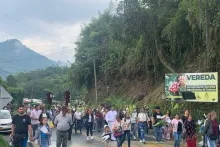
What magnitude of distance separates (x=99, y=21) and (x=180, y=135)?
41171 millimetres

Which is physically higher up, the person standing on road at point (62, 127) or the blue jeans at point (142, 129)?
the person standing on road at point (62, 127)

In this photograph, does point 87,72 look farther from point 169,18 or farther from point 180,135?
point 180,135

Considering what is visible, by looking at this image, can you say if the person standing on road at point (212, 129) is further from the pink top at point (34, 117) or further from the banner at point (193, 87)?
the banner at point (193, 87)

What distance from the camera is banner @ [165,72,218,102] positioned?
2117 cm

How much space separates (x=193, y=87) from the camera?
2262 cm

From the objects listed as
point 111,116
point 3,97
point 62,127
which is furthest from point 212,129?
point 3,97

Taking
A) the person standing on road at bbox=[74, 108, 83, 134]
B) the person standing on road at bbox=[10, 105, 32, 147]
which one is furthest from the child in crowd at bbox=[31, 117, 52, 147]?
the person standing on road at bbox=[74, 108, 83, 134]

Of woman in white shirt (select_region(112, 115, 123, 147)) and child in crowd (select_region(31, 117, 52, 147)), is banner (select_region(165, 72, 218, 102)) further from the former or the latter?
child in crowd (select_region(31, 117, 52, 147))

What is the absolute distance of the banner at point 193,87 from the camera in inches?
834

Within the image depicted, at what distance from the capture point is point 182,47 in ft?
97.2

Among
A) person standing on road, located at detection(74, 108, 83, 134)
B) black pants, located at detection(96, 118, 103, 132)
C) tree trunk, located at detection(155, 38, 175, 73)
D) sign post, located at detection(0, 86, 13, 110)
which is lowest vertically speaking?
black pants, located at detection(96, 118, 103, 132)

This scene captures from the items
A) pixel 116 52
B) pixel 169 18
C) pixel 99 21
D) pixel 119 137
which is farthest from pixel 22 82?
pixel 119 137

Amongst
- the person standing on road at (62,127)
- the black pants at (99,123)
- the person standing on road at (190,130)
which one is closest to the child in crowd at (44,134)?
the person standing on road at (62,127)

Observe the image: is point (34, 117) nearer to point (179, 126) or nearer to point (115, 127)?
point (115, 127)
